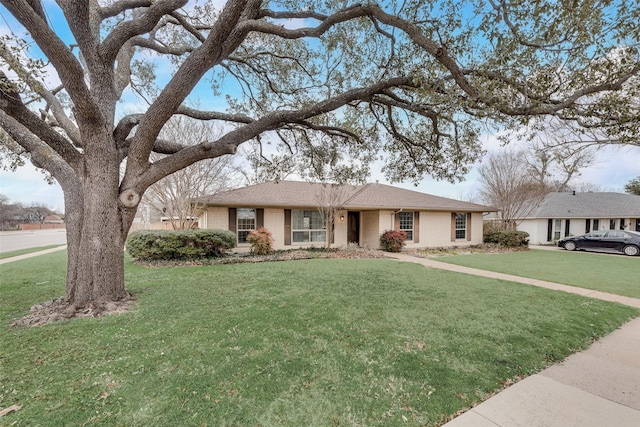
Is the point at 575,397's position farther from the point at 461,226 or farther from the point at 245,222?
the point at 461,226

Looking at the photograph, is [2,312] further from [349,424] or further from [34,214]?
[34,214]

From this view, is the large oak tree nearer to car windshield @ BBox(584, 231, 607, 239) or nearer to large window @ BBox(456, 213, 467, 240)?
large window @ BBox(456, 213, 467, 240)

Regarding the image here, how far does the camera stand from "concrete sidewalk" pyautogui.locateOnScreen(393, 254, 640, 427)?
2.53 m

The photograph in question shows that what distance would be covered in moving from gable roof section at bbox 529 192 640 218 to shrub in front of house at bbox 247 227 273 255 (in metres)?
20.2

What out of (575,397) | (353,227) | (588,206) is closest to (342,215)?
(353,227)

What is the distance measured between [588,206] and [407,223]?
17325 millimetres

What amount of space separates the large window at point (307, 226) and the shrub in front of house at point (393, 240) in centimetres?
315

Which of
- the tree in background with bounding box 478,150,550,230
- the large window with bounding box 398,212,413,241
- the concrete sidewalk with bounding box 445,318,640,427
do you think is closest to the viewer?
the concrete sidewalk with bounding box 445,318,640,427

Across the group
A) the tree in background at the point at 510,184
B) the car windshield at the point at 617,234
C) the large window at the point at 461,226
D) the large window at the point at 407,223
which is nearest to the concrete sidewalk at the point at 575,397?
the large window at the point at 407,223

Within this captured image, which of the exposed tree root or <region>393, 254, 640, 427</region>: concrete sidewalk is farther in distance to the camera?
the exposed tree root

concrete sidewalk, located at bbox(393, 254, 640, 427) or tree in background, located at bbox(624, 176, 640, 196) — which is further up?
tree in background, located at bbox(624, 176, 640, 196)

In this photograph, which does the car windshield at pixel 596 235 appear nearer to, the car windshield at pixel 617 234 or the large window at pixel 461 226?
the car windshield at pixel 617 234

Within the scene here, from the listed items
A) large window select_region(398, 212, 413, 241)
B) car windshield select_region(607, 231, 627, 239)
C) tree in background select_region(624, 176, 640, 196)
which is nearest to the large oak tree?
large window select_region(398, 212, 413, 241)

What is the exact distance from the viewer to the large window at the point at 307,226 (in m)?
15.1
